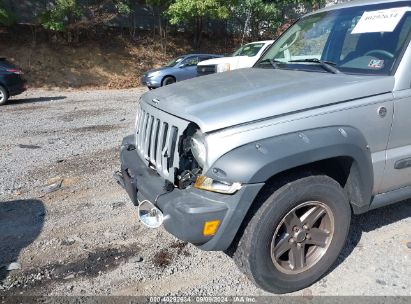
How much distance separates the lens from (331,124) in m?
2.88

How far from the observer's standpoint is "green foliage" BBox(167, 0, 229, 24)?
766 inches

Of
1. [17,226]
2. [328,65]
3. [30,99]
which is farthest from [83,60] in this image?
[328,65]

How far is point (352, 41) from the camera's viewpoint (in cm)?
353

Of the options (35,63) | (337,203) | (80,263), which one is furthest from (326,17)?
(35,63)

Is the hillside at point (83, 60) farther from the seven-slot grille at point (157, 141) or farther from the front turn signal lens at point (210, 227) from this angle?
the front turn signal lens at point (210, 227)

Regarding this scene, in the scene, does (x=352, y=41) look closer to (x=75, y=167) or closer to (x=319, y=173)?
(x=319, y=173)

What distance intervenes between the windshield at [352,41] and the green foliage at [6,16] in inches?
655

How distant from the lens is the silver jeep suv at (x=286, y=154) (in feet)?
8.75

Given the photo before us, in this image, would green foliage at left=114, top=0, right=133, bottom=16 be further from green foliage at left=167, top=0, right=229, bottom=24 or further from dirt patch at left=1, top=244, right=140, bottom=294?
dirt patch at left=1, top=244, right=140, bottom=294

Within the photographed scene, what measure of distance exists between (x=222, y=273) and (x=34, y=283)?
1479 millimetres

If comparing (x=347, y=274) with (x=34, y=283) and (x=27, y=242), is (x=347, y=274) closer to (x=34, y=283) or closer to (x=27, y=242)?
(x=34, y=283)

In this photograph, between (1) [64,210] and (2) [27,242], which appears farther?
(1) [64,210]

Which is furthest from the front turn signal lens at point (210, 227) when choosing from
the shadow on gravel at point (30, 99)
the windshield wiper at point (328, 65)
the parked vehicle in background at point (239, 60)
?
the shadow on gravel at point (30, 99)

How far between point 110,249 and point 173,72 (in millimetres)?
13181
